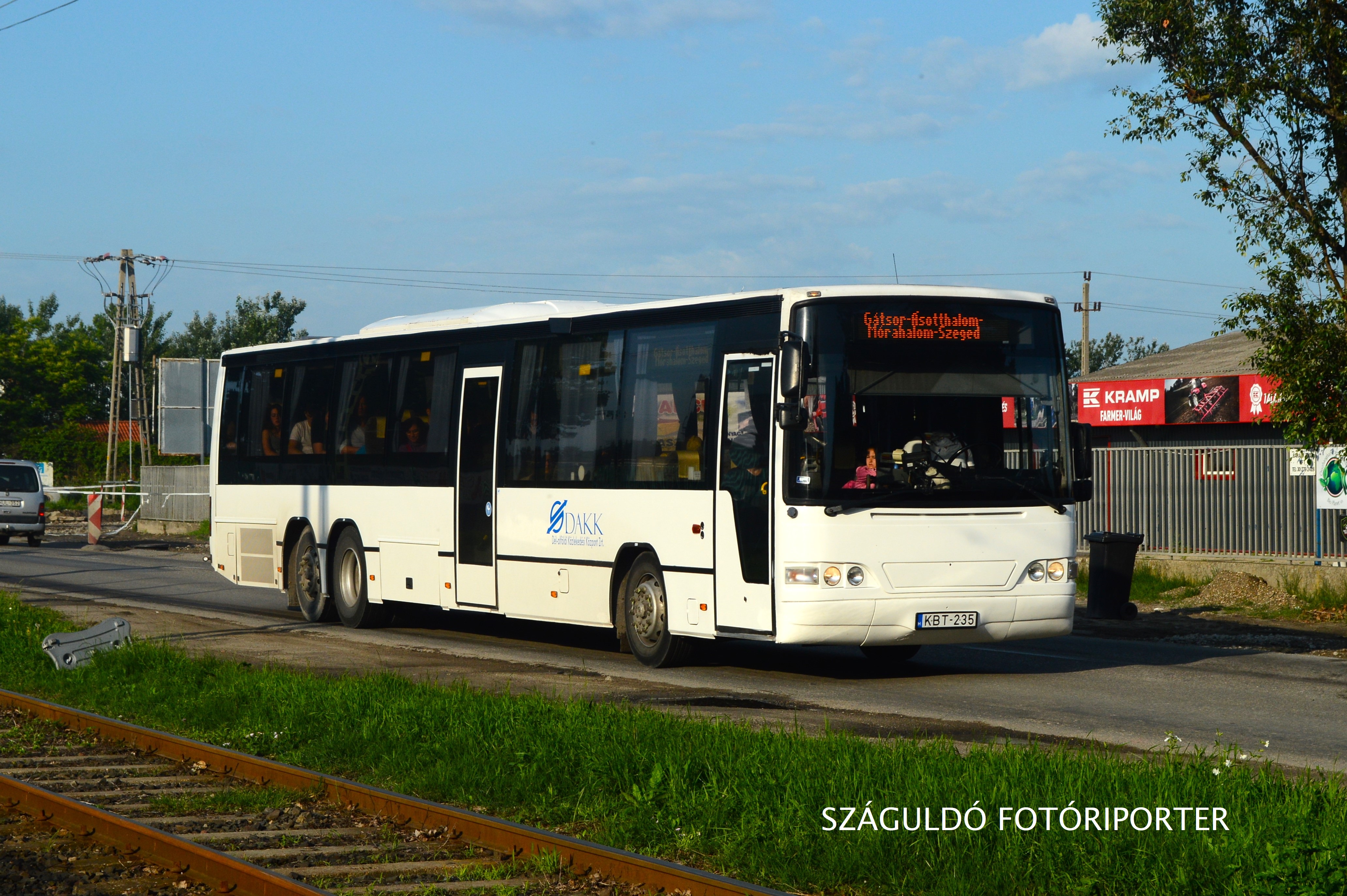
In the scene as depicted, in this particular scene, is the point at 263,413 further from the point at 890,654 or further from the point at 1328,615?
the point at 1328,615

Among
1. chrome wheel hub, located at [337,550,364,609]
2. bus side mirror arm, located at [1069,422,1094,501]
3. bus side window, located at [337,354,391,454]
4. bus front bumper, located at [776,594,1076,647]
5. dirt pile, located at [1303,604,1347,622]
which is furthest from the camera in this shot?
dirt pile, located at [1303,604,1347,622]

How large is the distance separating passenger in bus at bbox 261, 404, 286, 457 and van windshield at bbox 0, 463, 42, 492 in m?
23.4

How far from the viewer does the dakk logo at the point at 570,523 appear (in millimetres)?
14445

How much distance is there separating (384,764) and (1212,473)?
68.6 feet

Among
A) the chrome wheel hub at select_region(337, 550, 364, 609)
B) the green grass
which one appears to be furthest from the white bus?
the green grass

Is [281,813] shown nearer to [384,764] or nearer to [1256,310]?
[384,764]

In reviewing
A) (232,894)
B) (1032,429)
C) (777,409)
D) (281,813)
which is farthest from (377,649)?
(232,894)

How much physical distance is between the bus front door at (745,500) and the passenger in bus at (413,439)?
194 inches

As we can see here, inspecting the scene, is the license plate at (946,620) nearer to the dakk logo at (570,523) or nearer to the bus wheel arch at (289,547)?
the dakk logo at (570,523)

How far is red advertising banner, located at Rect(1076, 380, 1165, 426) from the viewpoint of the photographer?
38906mm

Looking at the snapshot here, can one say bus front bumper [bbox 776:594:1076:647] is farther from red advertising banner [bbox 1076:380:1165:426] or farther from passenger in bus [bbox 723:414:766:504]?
red advertising banner [bbox 1076:380:1165:426]

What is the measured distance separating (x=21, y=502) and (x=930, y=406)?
109ft

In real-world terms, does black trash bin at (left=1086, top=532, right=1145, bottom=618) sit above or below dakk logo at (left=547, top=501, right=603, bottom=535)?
below

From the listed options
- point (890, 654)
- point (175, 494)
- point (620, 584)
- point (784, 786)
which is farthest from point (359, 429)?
point (175, 494)
